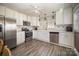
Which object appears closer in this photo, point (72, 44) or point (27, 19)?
point (72, 44)

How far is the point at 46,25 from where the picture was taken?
5.16 meters

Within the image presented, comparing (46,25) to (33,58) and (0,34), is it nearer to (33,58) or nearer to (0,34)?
(0,34)

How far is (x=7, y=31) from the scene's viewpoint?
10.4 ft

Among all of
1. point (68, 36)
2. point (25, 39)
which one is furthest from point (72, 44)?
point (25, 39)

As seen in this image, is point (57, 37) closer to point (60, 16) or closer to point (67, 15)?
point (60, 16)

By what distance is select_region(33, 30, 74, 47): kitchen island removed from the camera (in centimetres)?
352

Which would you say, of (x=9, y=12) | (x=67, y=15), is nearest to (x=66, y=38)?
(x=67, y=15)

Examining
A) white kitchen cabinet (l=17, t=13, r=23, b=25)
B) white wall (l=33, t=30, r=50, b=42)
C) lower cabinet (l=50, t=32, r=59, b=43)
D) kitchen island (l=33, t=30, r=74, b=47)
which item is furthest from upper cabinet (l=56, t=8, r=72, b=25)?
white kitchen cabinet (l=17, t=13, r=23, b=25)

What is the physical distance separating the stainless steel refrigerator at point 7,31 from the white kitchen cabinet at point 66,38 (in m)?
2.02

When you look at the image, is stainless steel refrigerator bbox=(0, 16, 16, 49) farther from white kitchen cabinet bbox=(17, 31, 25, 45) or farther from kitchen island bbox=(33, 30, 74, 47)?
kitchen island bbox=(33, 30, 74, 47)

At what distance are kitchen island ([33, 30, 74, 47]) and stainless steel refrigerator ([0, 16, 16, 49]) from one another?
6.27ft

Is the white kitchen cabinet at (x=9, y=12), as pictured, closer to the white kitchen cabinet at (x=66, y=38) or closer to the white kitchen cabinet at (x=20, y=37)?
the white kitchen cabinet at (x=20, y=37)

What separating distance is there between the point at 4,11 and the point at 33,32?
2622 millimetres

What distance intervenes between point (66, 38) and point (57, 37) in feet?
1.84
